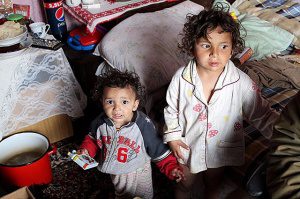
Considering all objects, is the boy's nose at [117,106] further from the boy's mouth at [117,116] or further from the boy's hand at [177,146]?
the boy's hand at [177,146]

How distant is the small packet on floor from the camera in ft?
5.07

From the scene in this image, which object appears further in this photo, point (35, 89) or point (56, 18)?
point (56, 18)

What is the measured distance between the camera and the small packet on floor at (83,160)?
154cm

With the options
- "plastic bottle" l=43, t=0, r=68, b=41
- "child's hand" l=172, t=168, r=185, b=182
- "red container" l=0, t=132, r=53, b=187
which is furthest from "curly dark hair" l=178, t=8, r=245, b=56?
"plastic bottle" l=43, t=0, r=68, b=41

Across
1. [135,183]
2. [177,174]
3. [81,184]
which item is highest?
[177,174]

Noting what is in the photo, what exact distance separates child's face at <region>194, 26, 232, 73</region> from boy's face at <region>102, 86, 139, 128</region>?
12.3 inches

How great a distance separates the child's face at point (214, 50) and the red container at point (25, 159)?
92 cm

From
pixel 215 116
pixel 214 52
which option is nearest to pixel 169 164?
pixel 215 116

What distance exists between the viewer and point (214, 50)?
140 centimetres

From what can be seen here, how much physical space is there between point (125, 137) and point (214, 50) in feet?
1.65

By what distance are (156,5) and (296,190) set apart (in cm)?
154

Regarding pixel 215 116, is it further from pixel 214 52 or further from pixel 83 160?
pixel 83 160

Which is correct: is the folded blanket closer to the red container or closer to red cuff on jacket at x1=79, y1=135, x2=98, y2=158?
red cuff on jacket at x1=79, y1=135, x2=98, y2=158

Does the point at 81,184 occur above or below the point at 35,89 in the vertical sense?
below
